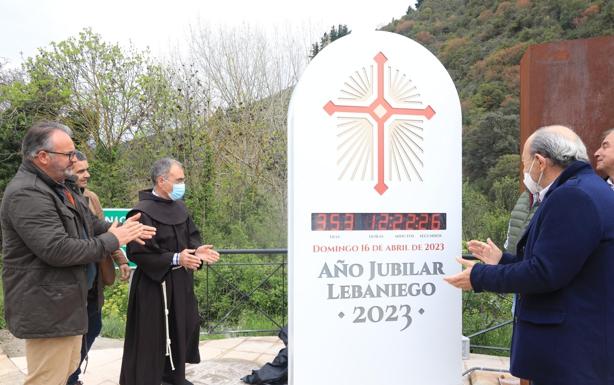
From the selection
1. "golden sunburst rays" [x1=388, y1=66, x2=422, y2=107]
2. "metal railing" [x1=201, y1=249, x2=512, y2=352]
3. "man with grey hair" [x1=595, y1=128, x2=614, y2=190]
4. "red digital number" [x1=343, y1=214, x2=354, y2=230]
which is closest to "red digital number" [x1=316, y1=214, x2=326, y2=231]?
"red digital number" [x1=343, y1=214, x2=354, y2=230]

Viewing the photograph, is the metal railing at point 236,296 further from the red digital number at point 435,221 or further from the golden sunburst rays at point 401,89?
the golden sunburst rays at point 401,89

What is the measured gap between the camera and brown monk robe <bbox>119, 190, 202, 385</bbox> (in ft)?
11.1

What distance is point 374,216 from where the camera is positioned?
2.56 meters

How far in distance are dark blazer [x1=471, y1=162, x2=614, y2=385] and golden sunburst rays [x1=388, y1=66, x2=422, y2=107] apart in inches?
35.9

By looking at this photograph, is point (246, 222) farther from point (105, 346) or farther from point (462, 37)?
point (462, 37)

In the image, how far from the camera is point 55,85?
1097 centimetres

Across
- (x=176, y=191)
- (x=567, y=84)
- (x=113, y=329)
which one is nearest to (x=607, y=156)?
(x=567, y=84)

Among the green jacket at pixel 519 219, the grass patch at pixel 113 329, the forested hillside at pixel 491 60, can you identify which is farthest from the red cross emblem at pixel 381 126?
the forested hillside at pixel 491 60

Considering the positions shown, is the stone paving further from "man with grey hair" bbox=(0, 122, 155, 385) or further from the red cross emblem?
the red cross emblem

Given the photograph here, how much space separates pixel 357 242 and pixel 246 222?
636 centimetres

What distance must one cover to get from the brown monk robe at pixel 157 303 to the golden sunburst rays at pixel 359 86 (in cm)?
175

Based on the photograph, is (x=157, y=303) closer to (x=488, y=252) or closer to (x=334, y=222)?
(x=334, y=222)

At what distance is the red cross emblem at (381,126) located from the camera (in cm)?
249

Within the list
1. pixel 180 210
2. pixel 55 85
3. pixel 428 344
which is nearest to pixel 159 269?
pixel 180 210
